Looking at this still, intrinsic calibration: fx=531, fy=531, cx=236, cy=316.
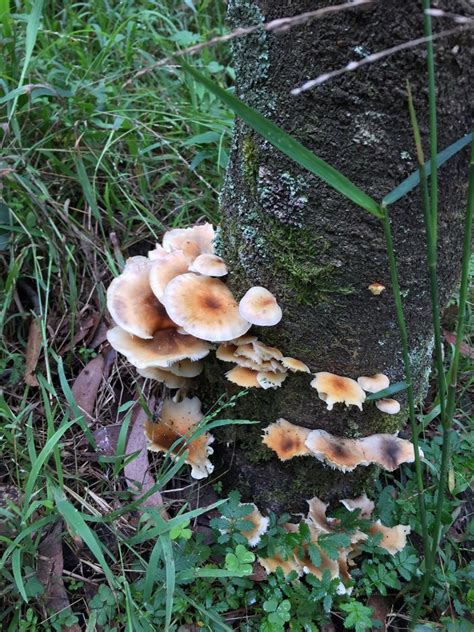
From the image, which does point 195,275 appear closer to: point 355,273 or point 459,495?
point 355,273

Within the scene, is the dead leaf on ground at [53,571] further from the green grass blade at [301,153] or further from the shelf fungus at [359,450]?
the green grass blade at [301,153]

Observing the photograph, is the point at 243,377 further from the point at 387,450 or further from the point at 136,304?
the point at 387,450

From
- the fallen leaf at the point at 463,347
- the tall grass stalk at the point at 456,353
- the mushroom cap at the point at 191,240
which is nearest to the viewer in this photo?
the tall grass stalk at the point at 456,353

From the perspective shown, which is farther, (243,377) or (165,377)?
(165,377)

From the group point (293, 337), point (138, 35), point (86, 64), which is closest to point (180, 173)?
point (86, 64)

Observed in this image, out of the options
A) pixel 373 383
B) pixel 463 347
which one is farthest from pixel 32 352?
pixel 463 347

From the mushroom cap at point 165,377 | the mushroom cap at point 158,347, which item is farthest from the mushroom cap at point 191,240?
the mushroom cap at point 165,377
